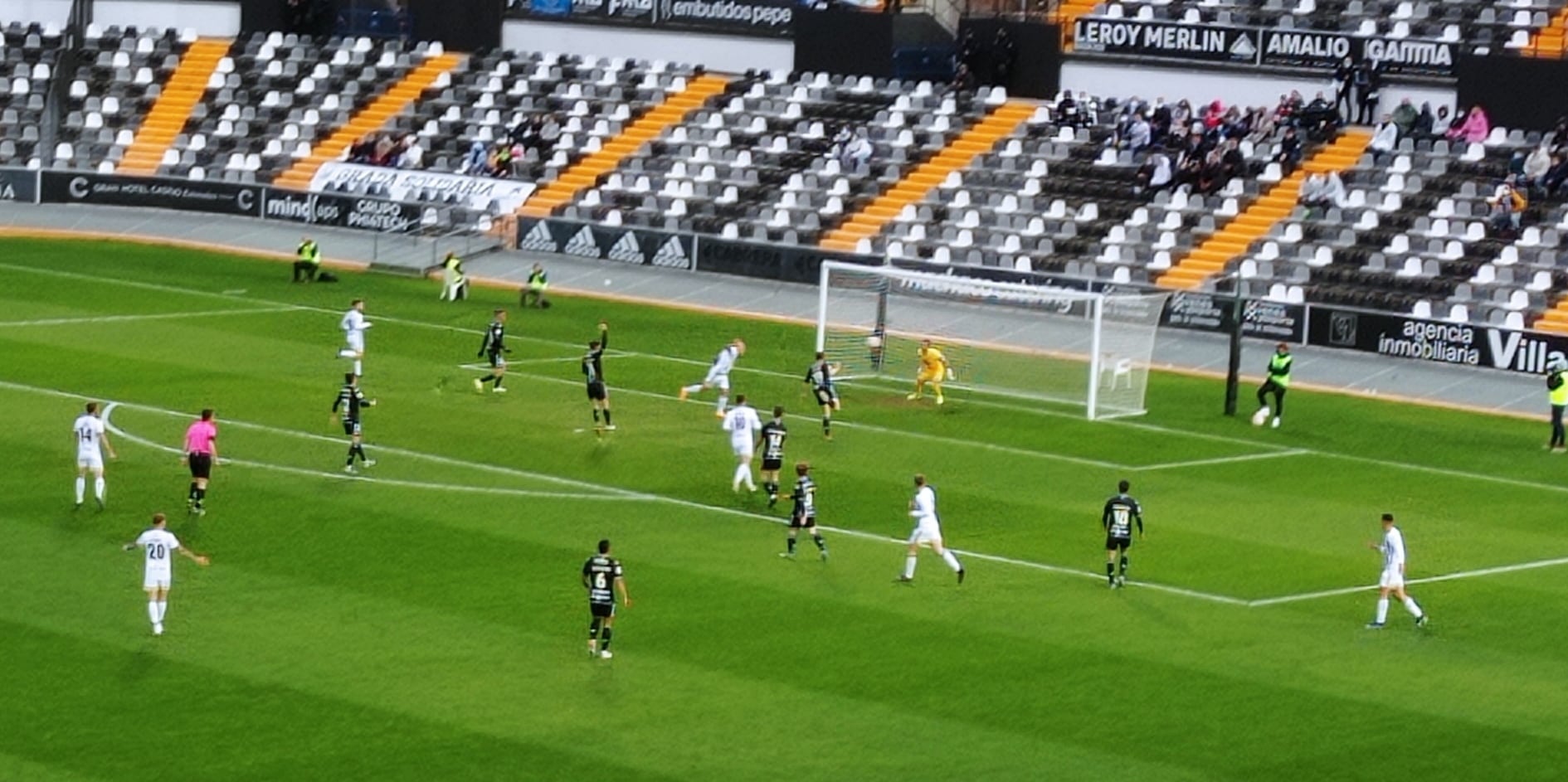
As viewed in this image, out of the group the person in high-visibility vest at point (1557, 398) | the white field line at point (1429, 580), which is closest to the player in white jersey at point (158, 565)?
the white field line at point (1429, 580)

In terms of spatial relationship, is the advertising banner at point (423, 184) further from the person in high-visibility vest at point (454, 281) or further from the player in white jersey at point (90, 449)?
the player in white jersey at point (90, 449)

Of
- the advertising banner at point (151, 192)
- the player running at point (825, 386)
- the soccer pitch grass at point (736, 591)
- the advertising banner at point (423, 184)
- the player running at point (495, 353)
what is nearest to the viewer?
the soccer pitch grass at point (736, 591)

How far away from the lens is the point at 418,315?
61.8 m

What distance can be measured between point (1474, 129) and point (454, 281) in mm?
24812

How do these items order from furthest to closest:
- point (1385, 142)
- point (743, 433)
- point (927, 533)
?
point (1385, 142) → point (743, 433) → point (927, 533)

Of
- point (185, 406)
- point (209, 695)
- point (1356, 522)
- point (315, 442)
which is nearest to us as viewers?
point (209, 695)

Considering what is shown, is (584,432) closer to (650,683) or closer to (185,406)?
(185,406)

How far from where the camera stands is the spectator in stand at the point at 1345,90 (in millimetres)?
67500

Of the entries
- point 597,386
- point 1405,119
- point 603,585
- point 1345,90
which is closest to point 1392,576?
point 603,585

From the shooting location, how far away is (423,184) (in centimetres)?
7600

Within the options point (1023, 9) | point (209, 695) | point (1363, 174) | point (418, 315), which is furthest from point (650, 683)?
point (1023, 9)

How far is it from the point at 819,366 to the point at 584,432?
4328mm

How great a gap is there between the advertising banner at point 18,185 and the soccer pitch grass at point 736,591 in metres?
24.2

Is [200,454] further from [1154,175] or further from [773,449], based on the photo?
[1154,175]
